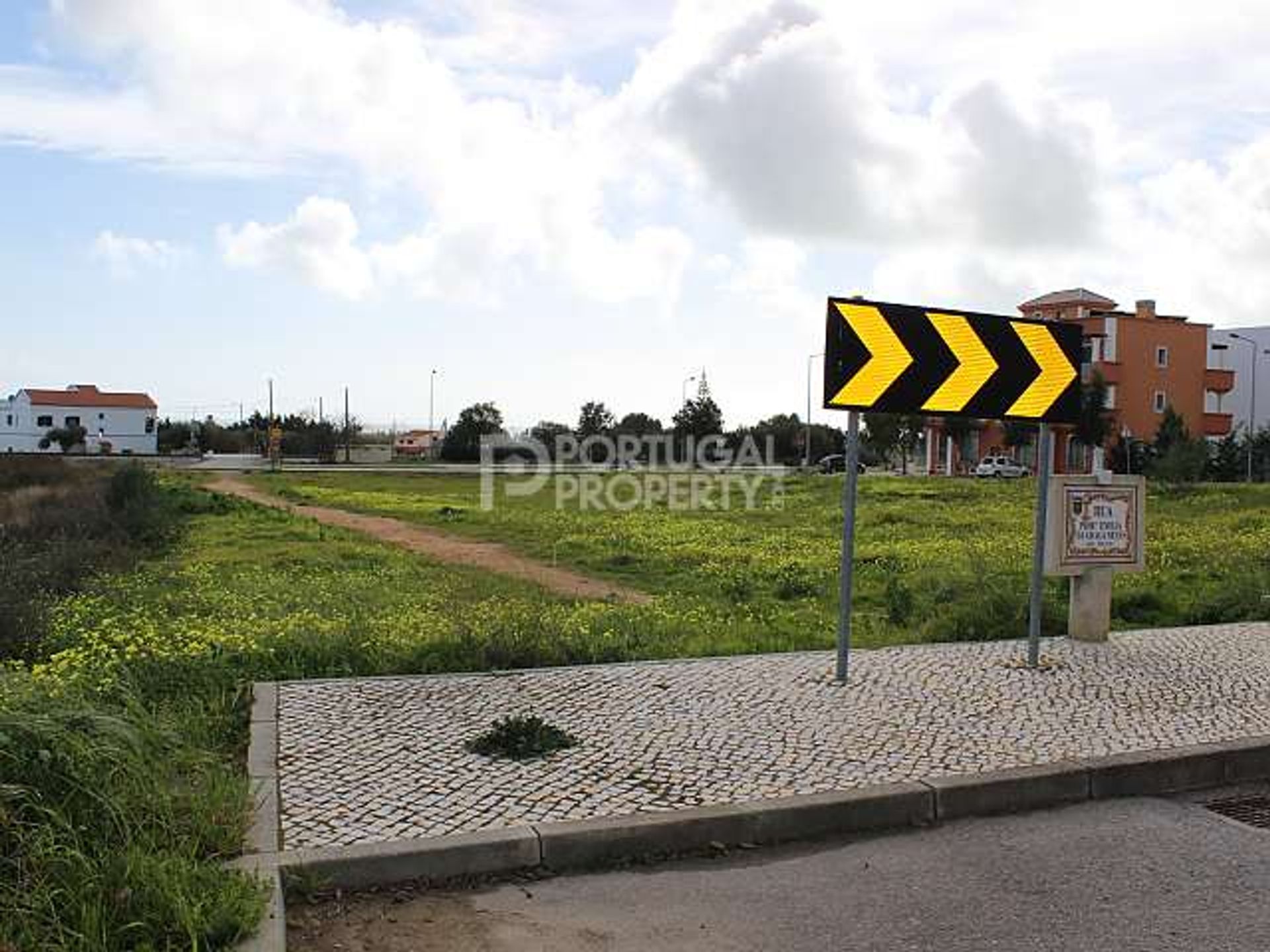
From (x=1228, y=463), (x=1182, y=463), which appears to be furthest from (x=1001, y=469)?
(x=1182, y=463)

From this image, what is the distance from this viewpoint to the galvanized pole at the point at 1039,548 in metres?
9.02

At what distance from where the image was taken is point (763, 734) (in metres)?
6.87

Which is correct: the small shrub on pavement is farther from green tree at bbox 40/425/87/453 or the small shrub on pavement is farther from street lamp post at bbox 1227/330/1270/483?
green tree at bbox 40/425/87/453

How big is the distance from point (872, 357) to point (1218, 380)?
244ft

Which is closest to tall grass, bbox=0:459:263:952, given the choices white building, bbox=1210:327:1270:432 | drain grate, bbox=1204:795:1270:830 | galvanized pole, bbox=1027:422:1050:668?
drain grate, bbox=1204:795:1270:830

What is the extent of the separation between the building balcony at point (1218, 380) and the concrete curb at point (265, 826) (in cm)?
7654

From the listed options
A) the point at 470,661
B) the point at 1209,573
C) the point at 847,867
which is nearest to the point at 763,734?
the point at 847,867

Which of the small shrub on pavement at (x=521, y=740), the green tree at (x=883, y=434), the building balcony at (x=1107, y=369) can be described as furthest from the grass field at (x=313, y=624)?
the green tree at (x=883, y=434)

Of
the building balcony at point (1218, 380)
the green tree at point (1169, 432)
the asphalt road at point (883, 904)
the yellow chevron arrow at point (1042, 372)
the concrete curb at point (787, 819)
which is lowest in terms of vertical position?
the asphalt road at point (883, 904)

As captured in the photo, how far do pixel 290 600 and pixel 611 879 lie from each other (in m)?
8.53

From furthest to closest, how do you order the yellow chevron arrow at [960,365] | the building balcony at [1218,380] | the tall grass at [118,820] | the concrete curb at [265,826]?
the building balcony at [1218,380] < the yellow chevron arrow at [960,365] < the concrete curb at [265,826] < the tall grass at [118,820]

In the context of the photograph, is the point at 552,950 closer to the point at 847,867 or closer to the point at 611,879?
the point at 611,879

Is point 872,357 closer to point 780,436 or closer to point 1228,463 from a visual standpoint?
point 1228,463

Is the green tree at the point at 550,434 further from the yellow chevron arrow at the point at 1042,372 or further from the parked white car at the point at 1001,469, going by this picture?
the yellow chevron arrow at the point at 1042,372
